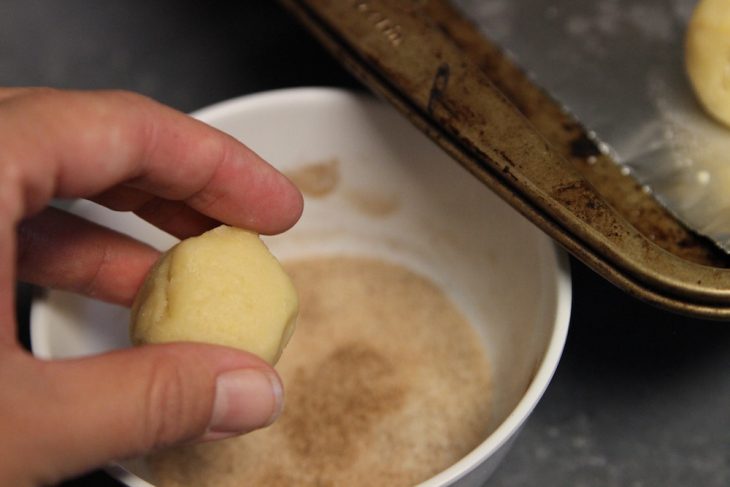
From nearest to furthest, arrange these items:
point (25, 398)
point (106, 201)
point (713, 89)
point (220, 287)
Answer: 1. point (25, 398)
2. point (220, 287)
3. point (106, 201)
4. point (713, 89)

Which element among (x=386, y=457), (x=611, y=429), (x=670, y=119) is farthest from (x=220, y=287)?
(x=670, y=119)

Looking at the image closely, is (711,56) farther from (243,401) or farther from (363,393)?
(243,401)

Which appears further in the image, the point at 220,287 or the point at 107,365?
the point at 220,287

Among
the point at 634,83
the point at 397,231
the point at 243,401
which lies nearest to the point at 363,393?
the point at 397,231

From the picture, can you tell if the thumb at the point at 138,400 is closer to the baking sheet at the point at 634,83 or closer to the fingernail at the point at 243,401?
the fingernail at the point at 243,401

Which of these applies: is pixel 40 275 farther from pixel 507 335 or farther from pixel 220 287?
pixel 507 335

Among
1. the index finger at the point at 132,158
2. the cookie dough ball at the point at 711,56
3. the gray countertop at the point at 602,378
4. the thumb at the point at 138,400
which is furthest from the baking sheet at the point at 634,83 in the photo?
the thumb at the point at 138,400

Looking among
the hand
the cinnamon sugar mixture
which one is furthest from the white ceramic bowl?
the hand
